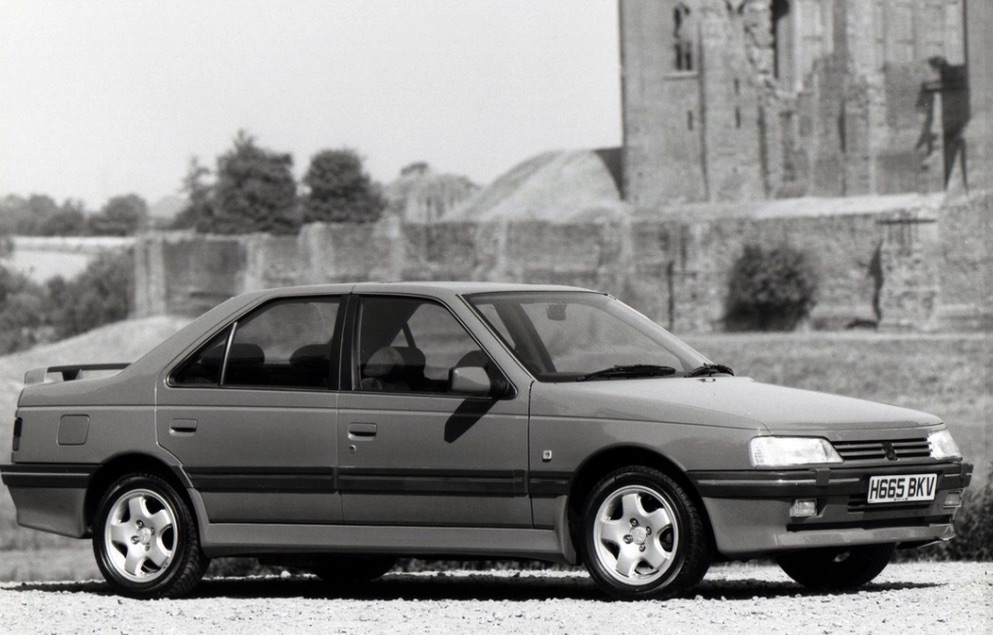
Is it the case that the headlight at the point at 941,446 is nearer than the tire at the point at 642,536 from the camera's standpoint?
No

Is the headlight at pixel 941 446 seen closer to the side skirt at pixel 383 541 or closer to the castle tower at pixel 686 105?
the side skirt at pixel 383 541

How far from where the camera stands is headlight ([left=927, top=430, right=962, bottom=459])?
25.3 feet

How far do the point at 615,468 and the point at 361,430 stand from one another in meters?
1.16

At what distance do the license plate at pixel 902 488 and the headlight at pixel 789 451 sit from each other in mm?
226

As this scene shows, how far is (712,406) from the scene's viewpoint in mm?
7383

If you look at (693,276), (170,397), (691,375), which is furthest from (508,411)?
(693,276)

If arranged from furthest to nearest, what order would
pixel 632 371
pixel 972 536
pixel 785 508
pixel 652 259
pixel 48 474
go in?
pixel 652 259 < pixel 972 536 < pixel 48 474 < pixel 632 371 < pixel 785 508

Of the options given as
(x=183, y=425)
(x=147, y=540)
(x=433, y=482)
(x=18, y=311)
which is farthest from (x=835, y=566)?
(x=18, y=311)

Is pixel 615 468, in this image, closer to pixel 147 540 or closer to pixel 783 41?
pixel 147 540

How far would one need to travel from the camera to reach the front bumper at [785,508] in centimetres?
718

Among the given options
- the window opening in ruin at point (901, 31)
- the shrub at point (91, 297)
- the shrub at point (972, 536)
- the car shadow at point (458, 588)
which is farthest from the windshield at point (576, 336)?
the shrub at point (91, 297)

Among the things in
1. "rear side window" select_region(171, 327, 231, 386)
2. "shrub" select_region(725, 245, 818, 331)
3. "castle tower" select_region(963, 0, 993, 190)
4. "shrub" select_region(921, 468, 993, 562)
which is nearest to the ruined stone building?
"castle tower" select_region(963, 0, 993, 190)

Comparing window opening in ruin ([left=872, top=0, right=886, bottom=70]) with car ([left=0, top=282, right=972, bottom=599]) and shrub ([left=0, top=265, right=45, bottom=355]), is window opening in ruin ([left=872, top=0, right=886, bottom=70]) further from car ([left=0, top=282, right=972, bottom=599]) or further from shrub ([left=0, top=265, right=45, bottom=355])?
car ([left=0, top=282, right=972, bottom=599])

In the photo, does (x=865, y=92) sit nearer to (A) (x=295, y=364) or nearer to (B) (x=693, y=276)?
(B) (x=693, y=276)
